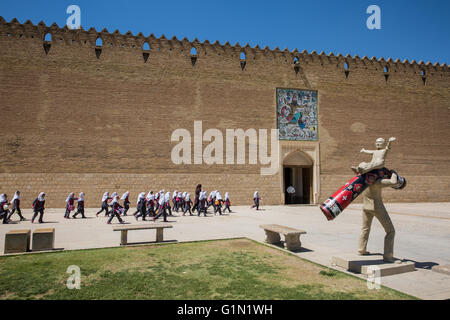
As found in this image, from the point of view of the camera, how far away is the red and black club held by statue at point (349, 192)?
17.1 feet

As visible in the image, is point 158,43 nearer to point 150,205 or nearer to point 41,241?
point 150,205

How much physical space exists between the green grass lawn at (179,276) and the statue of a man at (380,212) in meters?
1.03

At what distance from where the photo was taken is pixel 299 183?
22.1 metres

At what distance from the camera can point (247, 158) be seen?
19.0m

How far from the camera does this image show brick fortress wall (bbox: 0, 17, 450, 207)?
16.4m

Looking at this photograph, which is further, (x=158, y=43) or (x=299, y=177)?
(x=299, y=177)

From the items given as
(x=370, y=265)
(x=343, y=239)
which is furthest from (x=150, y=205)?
(x=370, y=265)

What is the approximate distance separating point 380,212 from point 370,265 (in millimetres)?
945

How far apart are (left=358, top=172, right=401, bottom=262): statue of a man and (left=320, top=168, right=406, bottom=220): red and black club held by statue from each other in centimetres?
11

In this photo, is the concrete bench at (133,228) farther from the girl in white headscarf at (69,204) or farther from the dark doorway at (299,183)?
the dark doorway at (299,183)

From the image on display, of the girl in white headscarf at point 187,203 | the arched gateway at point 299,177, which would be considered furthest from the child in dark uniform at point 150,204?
the arched gateway at point 299,177

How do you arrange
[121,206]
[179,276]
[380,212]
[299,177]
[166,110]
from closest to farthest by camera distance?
[179,276] < [380,212] < [121,206] < [166,110] < [299,177]

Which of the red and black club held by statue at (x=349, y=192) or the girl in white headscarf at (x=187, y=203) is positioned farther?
the girl in white headscarf at (x=187, y=203)
